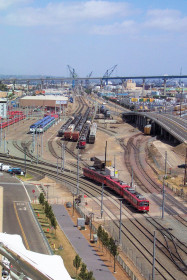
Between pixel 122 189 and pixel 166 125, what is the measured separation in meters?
28.1

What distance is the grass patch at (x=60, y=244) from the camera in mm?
16016

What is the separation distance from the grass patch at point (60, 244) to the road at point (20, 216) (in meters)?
0.55

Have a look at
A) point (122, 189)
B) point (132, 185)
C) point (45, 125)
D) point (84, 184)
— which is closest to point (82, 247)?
point (122, 189)

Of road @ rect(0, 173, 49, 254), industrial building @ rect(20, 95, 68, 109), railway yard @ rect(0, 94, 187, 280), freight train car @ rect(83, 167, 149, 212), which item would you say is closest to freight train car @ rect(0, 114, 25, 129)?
railway yard @ rect(0, 94, 187, 280)

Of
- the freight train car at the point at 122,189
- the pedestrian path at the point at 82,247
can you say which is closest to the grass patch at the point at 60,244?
the pedestrian path at the point at 82,247

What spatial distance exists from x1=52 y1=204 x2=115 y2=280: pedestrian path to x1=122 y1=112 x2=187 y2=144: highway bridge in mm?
23953

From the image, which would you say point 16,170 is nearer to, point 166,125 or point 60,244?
point 60,244

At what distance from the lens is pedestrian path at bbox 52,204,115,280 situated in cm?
1561

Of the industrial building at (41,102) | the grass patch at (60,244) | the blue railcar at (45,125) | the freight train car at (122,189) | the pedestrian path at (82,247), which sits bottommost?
the pedestrian path at (82,247)

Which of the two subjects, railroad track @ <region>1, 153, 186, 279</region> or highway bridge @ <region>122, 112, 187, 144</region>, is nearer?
railroad track @ <region>1, 153, 186, 279</region>

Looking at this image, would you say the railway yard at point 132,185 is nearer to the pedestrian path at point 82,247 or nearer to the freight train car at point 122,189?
the freight train car at point 122,189

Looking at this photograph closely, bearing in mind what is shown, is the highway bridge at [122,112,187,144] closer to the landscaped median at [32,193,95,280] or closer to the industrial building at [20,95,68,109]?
the industrial building at [20,95,68,109]

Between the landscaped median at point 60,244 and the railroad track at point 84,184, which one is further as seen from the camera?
the railroad track at point 84,184

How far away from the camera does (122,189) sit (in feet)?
84.0
